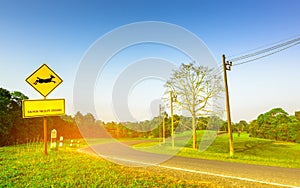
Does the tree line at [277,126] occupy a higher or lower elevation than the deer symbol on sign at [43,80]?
lower

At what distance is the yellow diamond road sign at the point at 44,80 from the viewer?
11.1 meters

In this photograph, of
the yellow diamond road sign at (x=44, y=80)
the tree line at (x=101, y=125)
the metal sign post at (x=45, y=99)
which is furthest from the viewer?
the tree line at (x=101, y=125)

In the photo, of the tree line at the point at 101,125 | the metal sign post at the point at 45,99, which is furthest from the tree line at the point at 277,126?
the metal sign post at the point at 45,99

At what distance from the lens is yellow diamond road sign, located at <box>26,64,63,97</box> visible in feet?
36.4

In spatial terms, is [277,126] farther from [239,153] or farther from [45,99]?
[45,99]

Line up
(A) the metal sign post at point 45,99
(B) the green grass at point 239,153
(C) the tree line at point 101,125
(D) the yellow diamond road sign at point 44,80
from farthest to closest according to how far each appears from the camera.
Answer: (C) the tree line at point 101,125 → (B) the green grass at point 239,153 → (D) the yellow diamond road sign at point 44,80 → (A) the metal sign post at point 45,99

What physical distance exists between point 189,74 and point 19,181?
2176 cm

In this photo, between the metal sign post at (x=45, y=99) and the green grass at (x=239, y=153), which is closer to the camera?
the metal sign post at (x=45, y=99)

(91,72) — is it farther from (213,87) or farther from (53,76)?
(213,87)

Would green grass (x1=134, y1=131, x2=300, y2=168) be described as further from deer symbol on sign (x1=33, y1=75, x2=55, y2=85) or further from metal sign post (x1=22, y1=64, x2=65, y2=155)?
deer symbol on sign (x1=33, y1=75, x2=55, y2=85)

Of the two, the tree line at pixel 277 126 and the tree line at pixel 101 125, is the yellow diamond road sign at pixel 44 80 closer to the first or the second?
the tree line at pixel 101 125

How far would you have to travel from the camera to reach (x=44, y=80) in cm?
1143

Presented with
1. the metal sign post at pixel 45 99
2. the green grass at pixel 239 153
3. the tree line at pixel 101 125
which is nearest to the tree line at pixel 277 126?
the tree line at pixel 101 125

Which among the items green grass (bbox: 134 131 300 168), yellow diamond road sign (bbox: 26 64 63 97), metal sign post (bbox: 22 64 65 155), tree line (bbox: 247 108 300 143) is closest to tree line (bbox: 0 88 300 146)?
tree line (bbox: 247 108 300 143)
